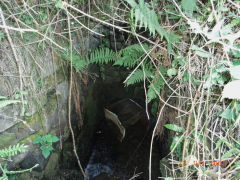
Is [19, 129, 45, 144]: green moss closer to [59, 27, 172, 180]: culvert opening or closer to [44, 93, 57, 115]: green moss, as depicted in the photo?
[44, 93, 57, 115]: green moss

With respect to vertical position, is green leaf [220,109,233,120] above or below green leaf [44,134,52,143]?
above

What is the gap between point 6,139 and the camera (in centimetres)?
182

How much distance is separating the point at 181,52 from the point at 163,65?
31 cm

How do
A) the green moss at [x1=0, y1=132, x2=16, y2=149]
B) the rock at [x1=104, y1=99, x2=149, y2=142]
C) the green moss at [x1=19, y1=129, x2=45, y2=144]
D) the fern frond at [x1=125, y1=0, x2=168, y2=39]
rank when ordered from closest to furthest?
1. the fern frond at [x1=125, y1=0, x2=168, y2=39]
2. the green moss at [x1=0, y1=132, x2=16, y2=149]
3. the green moss at [x1=19, y1=129, x2=45, y2=144]
4. the rock at [x1=104, y1=99, x2=149, y2=142]

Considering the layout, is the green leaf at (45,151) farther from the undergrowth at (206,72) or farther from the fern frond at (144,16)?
the fern frond at (144,16)

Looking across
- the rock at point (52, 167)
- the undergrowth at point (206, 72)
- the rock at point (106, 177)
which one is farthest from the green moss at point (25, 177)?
the undergrowth at point (206, 72)

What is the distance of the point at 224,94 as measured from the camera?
0.99 meters

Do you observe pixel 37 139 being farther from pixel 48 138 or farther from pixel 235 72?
pixel 235 72

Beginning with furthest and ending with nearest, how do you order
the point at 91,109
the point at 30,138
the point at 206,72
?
the point at 91,109, the point at 30,138, the point at 206,72

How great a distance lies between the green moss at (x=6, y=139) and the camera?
70.0 inches

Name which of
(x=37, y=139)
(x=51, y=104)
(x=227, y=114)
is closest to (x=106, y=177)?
(x=37, y=139)

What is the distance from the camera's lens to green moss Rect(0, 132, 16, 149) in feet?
5.83

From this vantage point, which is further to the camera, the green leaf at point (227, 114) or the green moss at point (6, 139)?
the green moss at point (6, 139)

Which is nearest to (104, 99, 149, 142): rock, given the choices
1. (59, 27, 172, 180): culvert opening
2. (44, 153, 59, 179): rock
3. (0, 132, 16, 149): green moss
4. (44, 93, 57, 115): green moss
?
(59, 27, 172, 180): culvert opening
